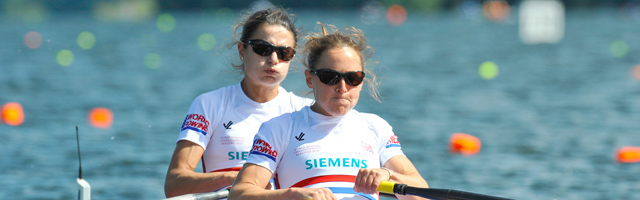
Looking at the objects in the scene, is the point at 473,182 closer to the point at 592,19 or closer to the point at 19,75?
the point at 19,75

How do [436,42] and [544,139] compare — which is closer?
[544,139]

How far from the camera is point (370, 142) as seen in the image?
4512 mm

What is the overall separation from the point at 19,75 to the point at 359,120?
25445mm

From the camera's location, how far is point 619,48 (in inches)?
1522

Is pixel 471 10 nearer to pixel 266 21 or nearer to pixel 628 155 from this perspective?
pixel 628 155

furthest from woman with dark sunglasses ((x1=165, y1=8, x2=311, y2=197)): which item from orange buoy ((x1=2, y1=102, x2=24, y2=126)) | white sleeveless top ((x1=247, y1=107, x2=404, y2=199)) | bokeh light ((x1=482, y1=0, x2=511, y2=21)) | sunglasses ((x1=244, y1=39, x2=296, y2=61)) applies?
bokeh light ((x1=482, y1=0, x2=511, y2=21))

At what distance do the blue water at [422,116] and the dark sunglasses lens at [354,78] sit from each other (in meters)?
0.60

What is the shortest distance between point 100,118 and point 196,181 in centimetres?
1294

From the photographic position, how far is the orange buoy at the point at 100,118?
1714 centimetres

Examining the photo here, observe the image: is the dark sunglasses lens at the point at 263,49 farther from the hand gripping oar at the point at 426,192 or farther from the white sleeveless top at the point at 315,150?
the hand gripping oar at the point at 426,192

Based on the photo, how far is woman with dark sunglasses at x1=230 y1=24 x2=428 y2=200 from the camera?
4238 mm

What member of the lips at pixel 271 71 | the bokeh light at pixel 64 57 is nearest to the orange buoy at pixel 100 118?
the lips at pixel 271 71

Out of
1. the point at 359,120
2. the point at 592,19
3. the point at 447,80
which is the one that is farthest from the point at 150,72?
the point at 592,19

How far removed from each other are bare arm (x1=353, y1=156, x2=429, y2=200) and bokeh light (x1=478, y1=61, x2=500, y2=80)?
23.2 metres
